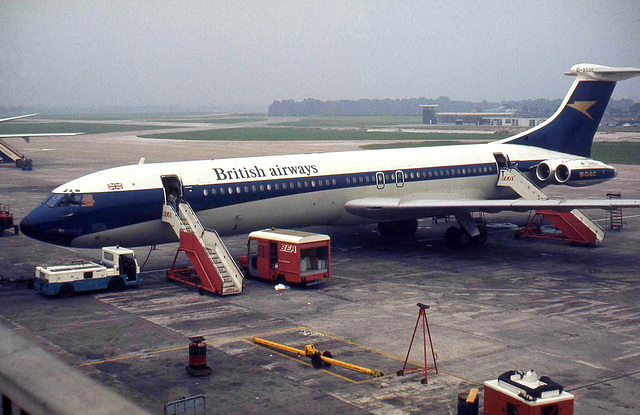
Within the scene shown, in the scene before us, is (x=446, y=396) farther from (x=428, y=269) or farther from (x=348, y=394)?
(x=428, y=269)

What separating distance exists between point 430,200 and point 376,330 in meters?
13.5

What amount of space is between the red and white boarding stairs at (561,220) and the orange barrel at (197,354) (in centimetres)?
1952

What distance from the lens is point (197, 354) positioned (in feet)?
51.0

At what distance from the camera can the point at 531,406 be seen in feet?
39.3

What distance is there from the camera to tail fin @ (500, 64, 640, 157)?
36.3 meters

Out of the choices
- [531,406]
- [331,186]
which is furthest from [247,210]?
[531,406]

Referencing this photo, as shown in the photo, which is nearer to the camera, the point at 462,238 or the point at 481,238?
the point at 462,238

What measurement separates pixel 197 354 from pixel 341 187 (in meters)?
15.2

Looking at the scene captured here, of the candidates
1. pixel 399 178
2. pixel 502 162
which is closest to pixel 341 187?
pixel 399 178

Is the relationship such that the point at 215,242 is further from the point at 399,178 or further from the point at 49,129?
the point at 49,129

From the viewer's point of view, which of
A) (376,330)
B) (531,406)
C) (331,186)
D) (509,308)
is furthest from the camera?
(331,186)

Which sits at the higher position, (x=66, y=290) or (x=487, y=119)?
(x=487, y=119)

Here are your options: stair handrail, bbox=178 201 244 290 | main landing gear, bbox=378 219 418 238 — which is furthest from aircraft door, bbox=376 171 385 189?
stair handrail, bbox=178 201 244 290

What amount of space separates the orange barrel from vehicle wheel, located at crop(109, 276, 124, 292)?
9.06 m
